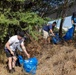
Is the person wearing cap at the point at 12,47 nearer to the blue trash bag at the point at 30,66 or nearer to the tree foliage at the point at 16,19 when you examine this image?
the blue trash bag at the point at 30,66

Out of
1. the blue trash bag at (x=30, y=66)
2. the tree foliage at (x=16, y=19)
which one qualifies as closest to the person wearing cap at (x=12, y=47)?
the blue trash bag at (x=30, y=66)

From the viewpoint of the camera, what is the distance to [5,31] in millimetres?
10883

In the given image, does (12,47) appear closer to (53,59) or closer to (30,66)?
(30,66)

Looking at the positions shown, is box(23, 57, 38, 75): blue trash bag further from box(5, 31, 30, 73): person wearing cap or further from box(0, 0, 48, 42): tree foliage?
box(0, 0, 48, 42): tree foliage

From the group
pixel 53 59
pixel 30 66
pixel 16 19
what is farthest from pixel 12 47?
pixel 53 59

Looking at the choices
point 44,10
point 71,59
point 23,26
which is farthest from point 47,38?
point 71,59

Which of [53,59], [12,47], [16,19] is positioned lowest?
[53,59]

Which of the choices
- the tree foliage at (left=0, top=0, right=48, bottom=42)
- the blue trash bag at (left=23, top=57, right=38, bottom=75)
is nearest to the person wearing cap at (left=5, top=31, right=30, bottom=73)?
the blue trash bag at (left=23, top=57, right=38, bottom=75)

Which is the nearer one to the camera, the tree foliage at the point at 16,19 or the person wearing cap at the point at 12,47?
the person wearing cap at the point at 12,47

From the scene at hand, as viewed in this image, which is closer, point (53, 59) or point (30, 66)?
point (30, 66)

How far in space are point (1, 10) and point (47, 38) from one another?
2909mm

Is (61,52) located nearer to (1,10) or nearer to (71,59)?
(71,59)

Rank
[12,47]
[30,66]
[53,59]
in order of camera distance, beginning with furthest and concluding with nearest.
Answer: [53,59] < [12,47] < [30,66]

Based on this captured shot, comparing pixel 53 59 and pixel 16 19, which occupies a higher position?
pixel 16 19
